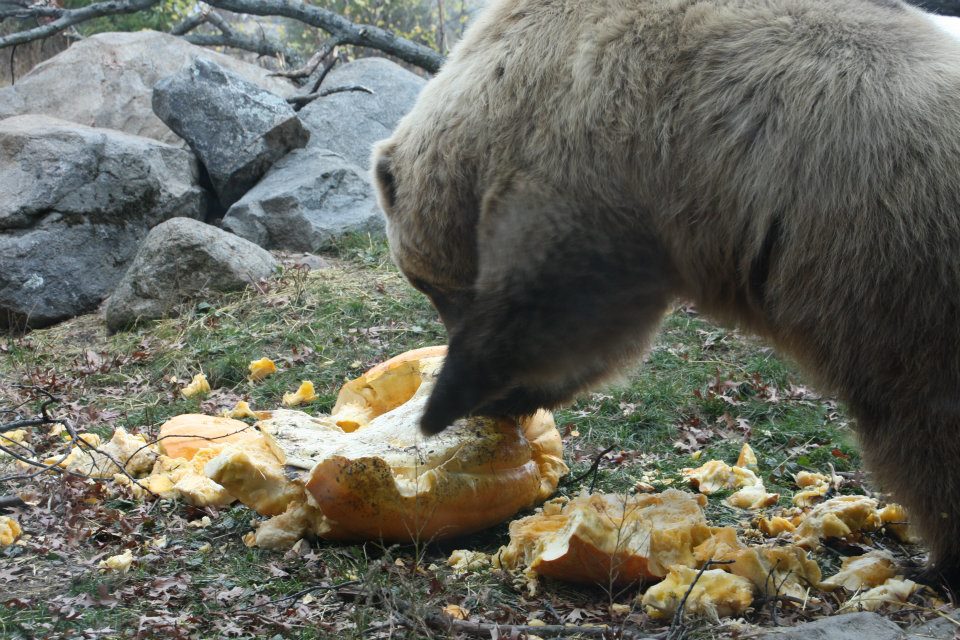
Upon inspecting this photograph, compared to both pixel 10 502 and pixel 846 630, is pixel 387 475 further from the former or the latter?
pixel 10 502

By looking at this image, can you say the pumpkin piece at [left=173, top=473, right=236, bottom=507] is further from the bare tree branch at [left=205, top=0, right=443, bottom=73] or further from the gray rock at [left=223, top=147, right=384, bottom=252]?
the bare tree branch at [left=205, top=0, right=443, bottom=73]

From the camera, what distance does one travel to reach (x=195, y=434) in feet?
15.9

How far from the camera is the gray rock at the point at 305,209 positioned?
9797 millimetres

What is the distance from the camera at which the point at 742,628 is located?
9.69 feet

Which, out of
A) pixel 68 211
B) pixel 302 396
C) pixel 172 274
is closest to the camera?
pixel 302 396

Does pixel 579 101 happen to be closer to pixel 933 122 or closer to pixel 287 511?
pixel 933 122

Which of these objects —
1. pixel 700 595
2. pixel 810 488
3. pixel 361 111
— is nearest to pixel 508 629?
pixel 700 595

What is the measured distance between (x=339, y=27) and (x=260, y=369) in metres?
7.49

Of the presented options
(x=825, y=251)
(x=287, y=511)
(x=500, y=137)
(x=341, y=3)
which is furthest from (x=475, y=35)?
(x=341, y=3)

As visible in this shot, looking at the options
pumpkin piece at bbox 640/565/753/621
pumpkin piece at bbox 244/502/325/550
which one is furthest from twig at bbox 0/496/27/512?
pumpkin piece at bbox 640/565/753/621

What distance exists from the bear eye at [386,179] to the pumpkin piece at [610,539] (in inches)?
65.9

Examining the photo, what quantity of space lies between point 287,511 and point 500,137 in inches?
71.2

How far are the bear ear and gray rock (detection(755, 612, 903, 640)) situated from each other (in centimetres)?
261

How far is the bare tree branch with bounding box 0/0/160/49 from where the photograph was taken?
11.8 m
